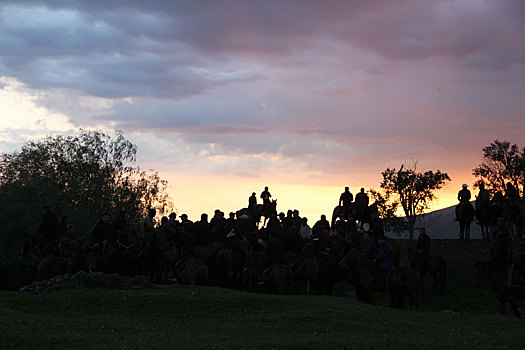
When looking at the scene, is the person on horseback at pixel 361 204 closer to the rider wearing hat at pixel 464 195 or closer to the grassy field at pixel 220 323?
the rider wearing hat at pixel 464 195

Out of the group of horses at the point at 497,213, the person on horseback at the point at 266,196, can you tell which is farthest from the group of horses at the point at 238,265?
the group of horses at the point at 497,213

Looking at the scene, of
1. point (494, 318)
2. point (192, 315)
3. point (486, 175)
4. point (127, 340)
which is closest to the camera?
point (127, 340)

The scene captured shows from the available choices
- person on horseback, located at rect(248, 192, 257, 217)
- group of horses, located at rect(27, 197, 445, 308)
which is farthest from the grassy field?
person on horseback, located at rect(248, 192, 257, 217)

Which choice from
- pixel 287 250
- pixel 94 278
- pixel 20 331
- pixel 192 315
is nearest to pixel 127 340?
pixel 20 331

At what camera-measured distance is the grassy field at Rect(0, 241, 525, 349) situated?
47.7 feet

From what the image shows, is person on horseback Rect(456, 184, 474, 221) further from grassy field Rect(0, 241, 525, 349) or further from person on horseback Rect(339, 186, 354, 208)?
grassy field Rect(0, 241, 525, 349)

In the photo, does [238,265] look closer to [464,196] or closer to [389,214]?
[464,196]

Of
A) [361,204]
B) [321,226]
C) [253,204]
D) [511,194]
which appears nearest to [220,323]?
[321,226]

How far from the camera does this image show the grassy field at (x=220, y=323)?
572 inches

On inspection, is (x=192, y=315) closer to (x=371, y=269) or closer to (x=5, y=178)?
(x=371, y=269)

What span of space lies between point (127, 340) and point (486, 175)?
5653 centimetres

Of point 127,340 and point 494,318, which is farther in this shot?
point 494,318

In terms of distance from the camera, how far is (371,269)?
24.6 m

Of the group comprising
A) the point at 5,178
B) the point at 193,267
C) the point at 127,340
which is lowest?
A: the point at 127,340
